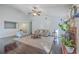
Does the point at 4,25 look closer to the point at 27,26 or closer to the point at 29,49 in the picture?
the point at 27,26

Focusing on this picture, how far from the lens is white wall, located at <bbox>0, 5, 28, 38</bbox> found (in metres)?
2.28

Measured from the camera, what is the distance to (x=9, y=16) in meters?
2.30

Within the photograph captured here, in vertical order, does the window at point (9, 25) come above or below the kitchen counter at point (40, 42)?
above

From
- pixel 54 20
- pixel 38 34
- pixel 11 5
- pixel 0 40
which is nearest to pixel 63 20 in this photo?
pixel 54 20

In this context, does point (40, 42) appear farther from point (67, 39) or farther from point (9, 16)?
point (9, 16)

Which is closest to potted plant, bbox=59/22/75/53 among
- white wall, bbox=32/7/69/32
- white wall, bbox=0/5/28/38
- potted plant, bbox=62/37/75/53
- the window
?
potted plant, bbox=62/37/75/53

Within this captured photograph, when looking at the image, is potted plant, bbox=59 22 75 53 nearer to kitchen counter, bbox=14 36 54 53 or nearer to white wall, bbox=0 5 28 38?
kitchen counter, bbox=14 36 54 53

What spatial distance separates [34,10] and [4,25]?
54cm

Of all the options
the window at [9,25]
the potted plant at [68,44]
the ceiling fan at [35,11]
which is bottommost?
the potted plant at [68,44]

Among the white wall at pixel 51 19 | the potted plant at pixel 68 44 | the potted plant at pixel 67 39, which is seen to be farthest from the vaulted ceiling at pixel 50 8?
the potted plant at pixel 68 44

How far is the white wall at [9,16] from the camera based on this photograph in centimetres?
228

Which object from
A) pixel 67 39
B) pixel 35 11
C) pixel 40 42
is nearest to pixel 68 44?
pixel 67 39

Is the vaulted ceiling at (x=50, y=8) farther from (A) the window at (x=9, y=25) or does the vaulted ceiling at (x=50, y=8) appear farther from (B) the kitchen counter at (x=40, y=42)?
(B) the kitchen counter at (x=40, y=42)

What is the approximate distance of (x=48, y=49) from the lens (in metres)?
2.26
